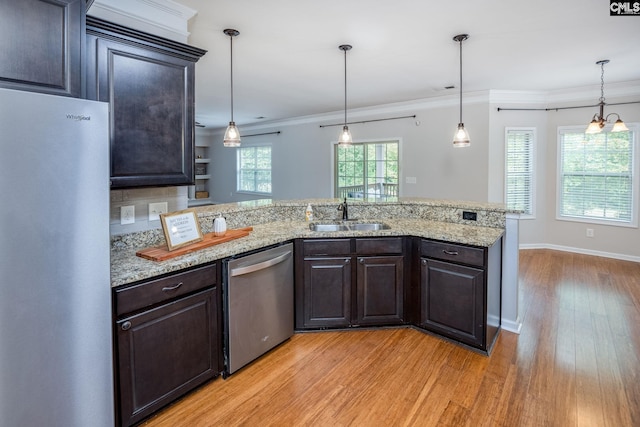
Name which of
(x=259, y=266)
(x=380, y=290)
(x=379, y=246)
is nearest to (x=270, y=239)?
(x=259, y=266)

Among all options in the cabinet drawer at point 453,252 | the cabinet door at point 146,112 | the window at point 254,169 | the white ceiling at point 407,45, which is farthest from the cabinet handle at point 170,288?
the window at point 254,169

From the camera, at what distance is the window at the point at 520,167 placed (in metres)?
5.68

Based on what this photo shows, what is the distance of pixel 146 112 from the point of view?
80.7 inches

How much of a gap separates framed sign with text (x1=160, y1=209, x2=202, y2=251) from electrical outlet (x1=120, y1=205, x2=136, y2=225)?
287 mm

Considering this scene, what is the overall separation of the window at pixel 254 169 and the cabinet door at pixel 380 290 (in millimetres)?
6434

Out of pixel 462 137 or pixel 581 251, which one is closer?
pixel 462 137

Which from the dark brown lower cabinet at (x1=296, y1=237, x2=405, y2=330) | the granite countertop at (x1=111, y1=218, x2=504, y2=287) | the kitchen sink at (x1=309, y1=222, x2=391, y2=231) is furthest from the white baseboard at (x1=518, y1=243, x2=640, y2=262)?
the dark brown lower cabinet at (x1=296, y1=237, x2=405, y2=330)

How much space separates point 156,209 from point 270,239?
81cm

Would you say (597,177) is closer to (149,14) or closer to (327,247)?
(327,247)

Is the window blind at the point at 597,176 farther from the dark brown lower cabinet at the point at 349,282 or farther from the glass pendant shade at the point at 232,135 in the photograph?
the glass pendant shade at the point at 232,135

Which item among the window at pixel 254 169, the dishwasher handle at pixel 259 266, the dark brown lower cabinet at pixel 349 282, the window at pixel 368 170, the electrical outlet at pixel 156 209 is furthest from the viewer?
the window at pixel 254 169

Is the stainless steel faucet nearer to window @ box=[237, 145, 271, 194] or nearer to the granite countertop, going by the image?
the granite countertop

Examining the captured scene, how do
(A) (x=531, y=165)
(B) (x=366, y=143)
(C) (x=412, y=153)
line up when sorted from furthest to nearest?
(B) (x=366, y=143) < (C) (x=412, y=153) < (A) (x=531, y=165)

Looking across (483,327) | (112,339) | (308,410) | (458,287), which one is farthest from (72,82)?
(483,327)
